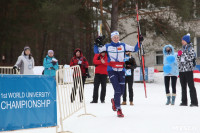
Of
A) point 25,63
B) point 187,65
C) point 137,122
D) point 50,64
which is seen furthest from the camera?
point 50,64

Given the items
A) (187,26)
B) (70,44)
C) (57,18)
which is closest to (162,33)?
(187,26)

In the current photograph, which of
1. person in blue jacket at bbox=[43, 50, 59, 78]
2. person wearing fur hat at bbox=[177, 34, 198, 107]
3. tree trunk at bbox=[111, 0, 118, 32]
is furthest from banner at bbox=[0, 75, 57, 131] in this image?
tree trunk at bbox=[111, 0, 118, 32]

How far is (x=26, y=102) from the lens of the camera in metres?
5.75

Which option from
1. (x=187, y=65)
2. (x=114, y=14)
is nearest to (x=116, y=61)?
(x=187, y=65)

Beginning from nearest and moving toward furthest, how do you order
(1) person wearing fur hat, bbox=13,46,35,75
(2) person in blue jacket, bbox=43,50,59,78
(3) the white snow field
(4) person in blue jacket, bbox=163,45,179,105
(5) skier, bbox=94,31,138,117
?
(3) the white snow field < (5) skier, bbox=94,31,138,117 < (4) person in blue jacket, bbox=163,45,179,105 < (1) person wearing fur hat, bbox=13,46,35,75 < (2) person in blue jacket, bbox=43,50,59,78

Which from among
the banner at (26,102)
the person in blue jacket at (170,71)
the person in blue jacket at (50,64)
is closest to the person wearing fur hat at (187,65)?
the person in blue jacket at (170,71)

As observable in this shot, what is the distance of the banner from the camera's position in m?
5.53

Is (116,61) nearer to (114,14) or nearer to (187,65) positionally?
(187,65)

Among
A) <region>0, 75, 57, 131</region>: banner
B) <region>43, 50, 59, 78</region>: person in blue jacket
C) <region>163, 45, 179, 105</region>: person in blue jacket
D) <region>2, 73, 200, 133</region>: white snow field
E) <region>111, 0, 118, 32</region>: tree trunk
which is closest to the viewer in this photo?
<region>0, 75, 57, 131</region>: banner

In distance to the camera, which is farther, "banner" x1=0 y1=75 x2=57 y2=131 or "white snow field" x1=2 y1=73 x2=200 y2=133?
"white snow field" x1=2 y1=73 x2=200 y2=133

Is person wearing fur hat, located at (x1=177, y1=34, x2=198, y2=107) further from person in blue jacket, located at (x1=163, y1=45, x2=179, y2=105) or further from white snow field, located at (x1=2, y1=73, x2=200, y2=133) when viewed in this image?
white snow field, located at (x1=2, y1=73, x2=200, y2=133)

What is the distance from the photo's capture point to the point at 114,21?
22.9 m

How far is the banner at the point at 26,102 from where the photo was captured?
18.1 ft

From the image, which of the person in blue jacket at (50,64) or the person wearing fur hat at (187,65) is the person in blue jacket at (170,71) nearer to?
the person wearing fur hat at (187,65)
